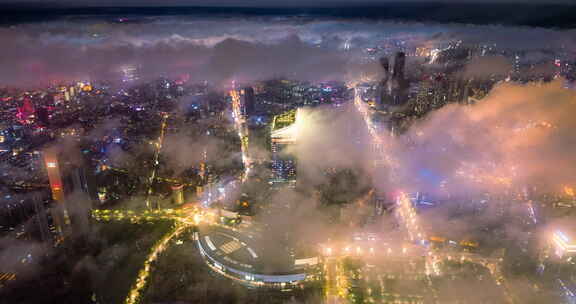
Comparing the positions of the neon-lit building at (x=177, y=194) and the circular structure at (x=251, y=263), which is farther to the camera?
the neon-lit building at (x=177, y=194)

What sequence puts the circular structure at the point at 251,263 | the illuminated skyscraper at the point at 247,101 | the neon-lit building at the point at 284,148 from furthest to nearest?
the illuminated skyscraper at the point at 247,101
the neon-lit building at the point at 284,148
the circular structure at the point at 251,263

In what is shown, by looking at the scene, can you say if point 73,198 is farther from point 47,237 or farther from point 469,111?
point 469,111

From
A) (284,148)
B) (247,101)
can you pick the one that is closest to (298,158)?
(284,148)

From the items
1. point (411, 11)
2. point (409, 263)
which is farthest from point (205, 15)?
point (409, 263)

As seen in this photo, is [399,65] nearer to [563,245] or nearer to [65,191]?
[563,245]

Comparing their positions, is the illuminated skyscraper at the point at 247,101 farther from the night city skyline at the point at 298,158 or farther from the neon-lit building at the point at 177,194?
the neon-lit building at the point at 177,194

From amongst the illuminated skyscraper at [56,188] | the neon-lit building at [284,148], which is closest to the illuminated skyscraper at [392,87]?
the neon-lit building at [284,148]
